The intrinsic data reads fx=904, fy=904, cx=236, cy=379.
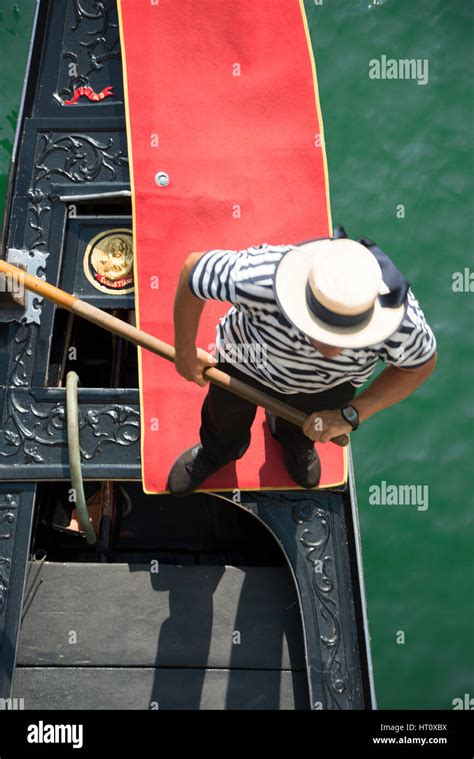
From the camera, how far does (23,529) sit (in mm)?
3521

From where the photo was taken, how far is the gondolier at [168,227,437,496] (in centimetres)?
242

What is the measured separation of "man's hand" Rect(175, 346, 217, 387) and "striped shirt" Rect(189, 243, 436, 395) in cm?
13

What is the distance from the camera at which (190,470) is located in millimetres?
3482

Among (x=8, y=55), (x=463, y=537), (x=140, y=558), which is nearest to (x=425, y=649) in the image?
(x=463, y=537)

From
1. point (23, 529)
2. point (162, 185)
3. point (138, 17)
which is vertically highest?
point (138, 17)

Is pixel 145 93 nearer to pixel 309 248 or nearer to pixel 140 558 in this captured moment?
pixel 309 248

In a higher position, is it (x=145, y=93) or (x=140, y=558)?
(x=145, y=93)

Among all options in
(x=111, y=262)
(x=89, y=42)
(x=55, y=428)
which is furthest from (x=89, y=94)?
(x=55, y=428)

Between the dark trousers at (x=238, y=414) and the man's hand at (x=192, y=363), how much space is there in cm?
15

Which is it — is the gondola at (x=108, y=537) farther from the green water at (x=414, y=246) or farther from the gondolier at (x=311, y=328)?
the green water at (x=414, y=246)

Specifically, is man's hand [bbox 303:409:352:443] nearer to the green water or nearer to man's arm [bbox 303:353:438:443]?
man's arm [bbox 303:353:438:443]

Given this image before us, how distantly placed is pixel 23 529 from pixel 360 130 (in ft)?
10.9

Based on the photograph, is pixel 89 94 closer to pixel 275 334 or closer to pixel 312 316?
pixel 275 334

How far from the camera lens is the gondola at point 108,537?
341 centimetres
